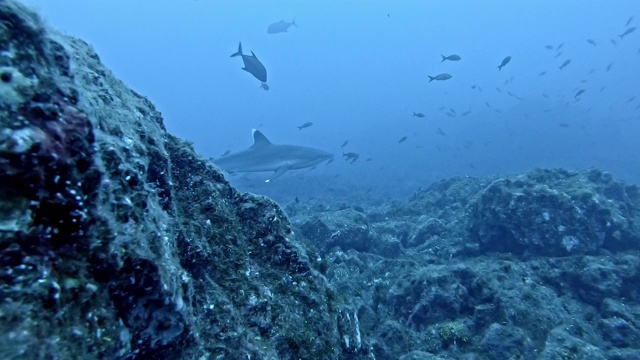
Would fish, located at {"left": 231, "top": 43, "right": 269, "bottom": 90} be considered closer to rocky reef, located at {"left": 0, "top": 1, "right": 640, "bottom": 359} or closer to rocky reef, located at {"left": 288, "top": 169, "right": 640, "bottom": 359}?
rocky reef, located at {"left": 288, "top": 169, "right": 640, "bottom": 359}

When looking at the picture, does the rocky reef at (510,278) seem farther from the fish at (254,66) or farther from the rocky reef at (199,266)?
the fish at (254,66)

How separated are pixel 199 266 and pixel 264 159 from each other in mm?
10745

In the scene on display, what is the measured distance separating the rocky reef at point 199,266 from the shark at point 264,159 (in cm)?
581

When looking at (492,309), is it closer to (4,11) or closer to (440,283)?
(440,283)

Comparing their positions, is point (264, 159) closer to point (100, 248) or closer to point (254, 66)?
point (254, 66)

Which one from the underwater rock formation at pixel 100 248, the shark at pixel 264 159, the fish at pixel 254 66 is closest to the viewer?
the underwater rock formation at pixel 100 248

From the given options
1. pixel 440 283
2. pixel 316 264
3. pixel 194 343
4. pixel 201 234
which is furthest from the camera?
pixel 440 283

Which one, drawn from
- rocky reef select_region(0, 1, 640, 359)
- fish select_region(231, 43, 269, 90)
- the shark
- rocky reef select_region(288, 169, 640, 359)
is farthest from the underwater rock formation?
the shark

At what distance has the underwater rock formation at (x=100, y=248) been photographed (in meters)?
1.37

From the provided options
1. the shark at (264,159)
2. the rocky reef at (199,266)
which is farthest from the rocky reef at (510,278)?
the shark at (264,159)

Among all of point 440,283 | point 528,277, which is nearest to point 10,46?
point 440,283

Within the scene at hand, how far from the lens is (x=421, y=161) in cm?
5103

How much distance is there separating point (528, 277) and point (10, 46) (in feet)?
27.3

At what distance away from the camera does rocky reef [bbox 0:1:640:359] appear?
4.69 feet
